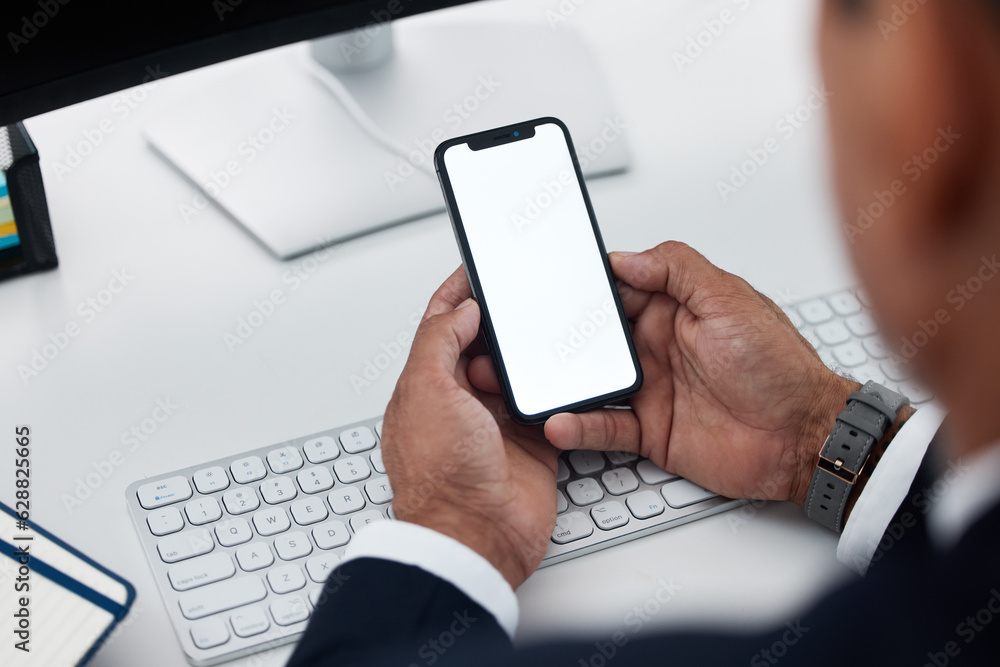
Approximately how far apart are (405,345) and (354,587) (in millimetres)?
236

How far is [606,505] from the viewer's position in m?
0.55

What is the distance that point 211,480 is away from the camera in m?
0.54

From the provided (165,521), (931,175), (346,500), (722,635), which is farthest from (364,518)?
(931,175)

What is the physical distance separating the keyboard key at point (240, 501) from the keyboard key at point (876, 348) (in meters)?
0.46

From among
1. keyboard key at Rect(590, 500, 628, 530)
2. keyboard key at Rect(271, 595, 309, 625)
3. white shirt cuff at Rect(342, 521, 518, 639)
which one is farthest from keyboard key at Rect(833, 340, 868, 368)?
keyboard key at Rect(271, 595, 309, 625)

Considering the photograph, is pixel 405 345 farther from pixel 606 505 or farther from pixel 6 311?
pixel 6 311

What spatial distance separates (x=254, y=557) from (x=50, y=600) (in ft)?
0.38

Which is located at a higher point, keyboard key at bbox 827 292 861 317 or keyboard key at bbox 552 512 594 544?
keyboard key at bbox 827 292 861 317

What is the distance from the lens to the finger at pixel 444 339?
0.54m

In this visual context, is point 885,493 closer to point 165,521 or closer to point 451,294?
point 451,294

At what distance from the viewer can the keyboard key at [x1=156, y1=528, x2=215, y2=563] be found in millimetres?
508

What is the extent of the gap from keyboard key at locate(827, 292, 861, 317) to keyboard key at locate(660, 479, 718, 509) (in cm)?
21

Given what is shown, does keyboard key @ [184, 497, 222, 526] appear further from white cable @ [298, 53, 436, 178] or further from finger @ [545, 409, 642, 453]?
white cable @ [298, 53, 436, 178]

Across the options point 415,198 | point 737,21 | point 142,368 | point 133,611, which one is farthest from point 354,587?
point 737,21
